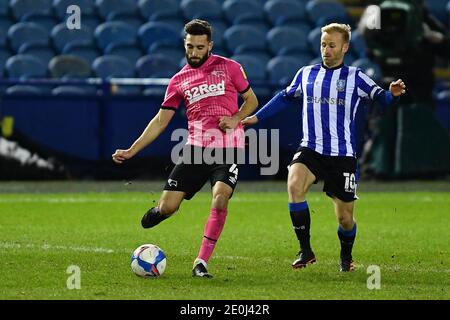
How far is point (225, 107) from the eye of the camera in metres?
9.34

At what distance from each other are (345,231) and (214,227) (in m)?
1.12

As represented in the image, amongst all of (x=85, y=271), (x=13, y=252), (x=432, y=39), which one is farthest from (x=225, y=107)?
(x=432, y=39)

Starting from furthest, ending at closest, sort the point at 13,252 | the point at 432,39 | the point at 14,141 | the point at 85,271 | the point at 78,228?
the point at 432,39 < the point at 14,141 < the point at 78,228 < the point at 13,252 < the point at 85,271

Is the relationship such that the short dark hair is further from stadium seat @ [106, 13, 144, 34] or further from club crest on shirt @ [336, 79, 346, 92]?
stadium seat @ [106, 13, 144, 34]

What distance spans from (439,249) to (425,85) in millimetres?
7718

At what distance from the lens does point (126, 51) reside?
20.7 metres

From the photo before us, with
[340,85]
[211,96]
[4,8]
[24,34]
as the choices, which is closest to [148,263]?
[211,96]

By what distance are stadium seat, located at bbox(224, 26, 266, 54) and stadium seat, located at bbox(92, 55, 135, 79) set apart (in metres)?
2.09

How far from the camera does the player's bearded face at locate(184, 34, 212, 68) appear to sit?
9.16m

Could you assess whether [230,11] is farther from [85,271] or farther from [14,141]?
[85,271]

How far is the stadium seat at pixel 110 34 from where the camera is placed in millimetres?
20766

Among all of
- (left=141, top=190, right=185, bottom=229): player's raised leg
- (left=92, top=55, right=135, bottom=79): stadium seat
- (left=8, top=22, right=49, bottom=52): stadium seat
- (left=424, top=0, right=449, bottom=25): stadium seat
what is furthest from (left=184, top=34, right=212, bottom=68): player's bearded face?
(left=424, top=0, right=449, bottom=25): stadium seat

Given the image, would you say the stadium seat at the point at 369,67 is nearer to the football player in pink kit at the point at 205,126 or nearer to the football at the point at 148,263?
the football player in pink kit at the point at 205,126

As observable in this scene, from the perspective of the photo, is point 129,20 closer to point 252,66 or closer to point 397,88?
point 252,66
